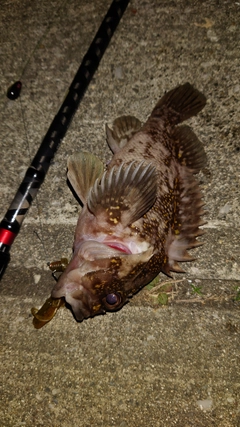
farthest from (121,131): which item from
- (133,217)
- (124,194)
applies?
(133,217)

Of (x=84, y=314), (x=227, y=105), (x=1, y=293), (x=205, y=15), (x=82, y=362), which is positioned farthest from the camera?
(x=205, y=15)

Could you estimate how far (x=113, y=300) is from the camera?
2223 mm

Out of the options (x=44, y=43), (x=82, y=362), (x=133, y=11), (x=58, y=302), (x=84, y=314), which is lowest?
(x=82, y=362)

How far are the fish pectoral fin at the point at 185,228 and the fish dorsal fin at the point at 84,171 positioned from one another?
26.9 inches

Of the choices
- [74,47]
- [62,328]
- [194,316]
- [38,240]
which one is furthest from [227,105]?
[62,328]

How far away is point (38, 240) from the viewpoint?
287 cm

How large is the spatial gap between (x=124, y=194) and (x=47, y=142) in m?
0.84

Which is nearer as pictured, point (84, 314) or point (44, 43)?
point (84, 314)

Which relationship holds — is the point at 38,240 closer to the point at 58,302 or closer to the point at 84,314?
the point at 58,302

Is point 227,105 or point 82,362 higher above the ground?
point 227,105

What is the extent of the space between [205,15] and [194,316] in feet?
9.21

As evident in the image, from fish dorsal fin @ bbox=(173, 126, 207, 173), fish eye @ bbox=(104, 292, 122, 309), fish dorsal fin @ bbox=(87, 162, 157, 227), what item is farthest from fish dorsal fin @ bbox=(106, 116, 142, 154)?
fish eye @ bbox=(104, 292, 122, 309)

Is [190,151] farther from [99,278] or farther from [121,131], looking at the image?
[99,278]

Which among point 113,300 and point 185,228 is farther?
point 185,228
